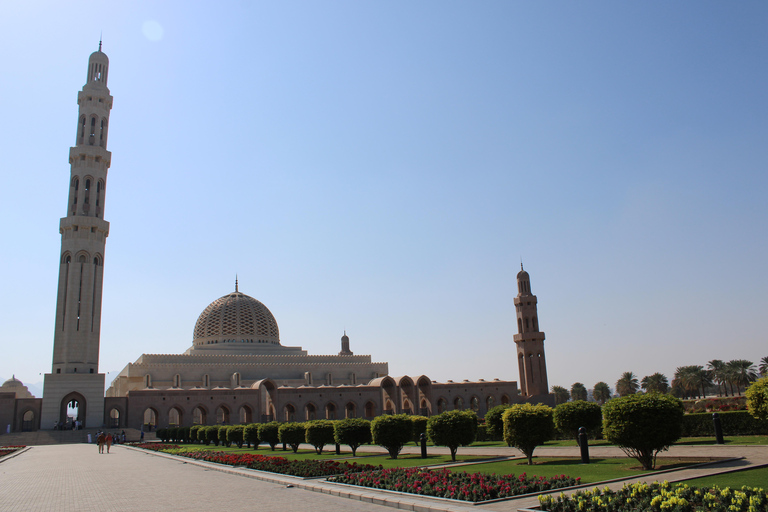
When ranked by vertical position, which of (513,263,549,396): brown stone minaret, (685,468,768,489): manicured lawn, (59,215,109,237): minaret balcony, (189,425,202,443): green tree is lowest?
(189,425,202,443): green tree

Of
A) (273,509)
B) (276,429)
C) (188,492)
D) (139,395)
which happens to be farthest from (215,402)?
(273,509)

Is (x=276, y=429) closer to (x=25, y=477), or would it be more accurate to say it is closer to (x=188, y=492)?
(x=25, y=477)

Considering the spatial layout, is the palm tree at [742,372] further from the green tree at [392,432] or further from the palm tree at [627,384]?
the green tree at [392,432]

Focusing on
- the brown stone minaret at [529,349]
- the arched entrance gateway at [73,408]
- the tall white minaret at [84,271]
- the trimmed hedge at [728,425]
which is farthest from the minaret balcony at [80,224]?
the trimmed hedge at [728,425]

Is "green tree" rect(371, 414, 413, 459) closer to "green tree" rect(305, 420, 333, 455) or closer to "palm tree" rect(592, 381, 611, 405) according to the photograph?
"green tree" rect(305, 420, 333, 455)

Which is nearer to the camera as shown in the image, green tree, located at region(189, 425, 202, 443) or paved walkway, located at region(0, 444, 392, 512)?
paved walkway, located at region(0, 444, 392, 512)

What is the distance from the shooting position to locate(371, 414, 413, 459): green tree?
1544 cm

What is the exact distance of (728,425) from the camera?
16438mm

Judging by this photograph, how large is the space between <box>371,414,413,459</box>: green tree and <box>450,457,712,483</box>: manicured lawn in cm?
322

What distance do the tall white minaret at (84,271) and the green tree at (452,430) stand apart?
92.8ft

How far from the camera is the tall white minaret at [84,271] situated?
35.0m

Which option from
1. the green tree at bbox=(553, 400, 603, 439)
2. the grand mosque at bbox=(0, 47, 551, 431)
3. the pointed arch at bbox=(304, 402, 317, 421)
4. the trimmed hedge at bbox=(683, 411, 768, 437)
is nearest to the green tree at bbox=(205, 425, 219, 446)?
the grand mosque at bbox=(0, 47, 551, 431)

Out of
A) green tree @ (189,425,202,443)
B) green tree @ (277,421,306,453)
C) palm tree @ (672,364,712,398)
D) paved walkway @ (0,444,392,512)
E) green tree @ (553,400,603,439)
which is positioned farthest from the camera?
palm tree @ (672,364,712,398)

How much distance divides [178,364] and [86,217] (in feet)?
42.1
